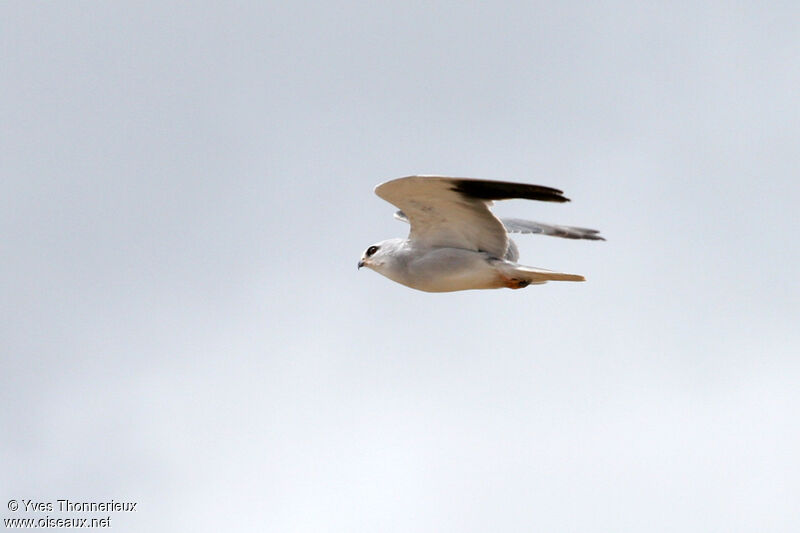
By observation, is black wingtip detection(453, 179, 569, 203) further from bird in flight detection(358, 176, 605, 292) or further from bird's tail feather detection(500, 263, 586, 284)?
bird's tail feather detection(500, 263, 586, 284)

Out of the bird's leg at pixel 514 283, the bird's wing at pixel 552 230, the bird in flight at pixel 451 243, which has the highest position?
the bird's wing at pixel 552 230

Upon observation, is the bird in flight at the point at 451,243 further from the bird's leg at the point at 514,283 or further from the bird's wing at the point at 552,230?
the bird's wing at the point at 552,230

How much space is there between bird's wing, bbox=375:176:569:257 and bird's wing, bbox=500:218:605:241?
183 cm

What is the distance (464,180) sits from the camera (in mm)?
15164

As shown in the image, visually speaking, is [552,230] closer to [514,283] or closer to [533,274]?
[514,283]

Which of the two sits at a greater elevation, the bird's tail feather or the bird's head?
the bird's head

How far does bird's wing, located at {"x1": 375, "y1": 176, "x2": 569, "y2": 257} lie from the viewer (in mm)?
15024

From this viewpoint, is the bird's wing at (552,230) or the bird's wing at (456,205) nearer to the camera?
the bird's wing at (456,205)

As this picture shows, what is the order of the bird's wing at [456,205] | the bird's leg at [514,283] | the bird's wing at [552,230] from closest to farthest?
the bird's wing at [456,205] → the bird's leg at [514,283] → the bird's wing at [552,230]

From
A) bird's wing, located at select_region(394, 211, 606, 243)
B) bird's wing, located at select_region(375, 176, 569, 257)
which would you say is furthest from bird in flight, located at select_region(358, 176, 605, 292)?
bird's wing, located at select_region(394, 211, 606, 243)

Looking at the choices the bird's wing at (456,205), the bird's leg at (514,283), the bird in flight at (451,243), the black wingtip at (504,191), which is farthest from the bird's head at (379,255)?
the black wingtip at (504,191)

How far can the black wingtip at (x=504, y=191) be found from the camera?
570 inches

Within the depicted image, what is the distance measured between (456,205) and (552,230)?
2.66 m

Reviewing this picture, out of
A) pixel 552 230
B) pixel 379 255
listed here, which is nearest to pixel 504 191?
pixel 379 255
